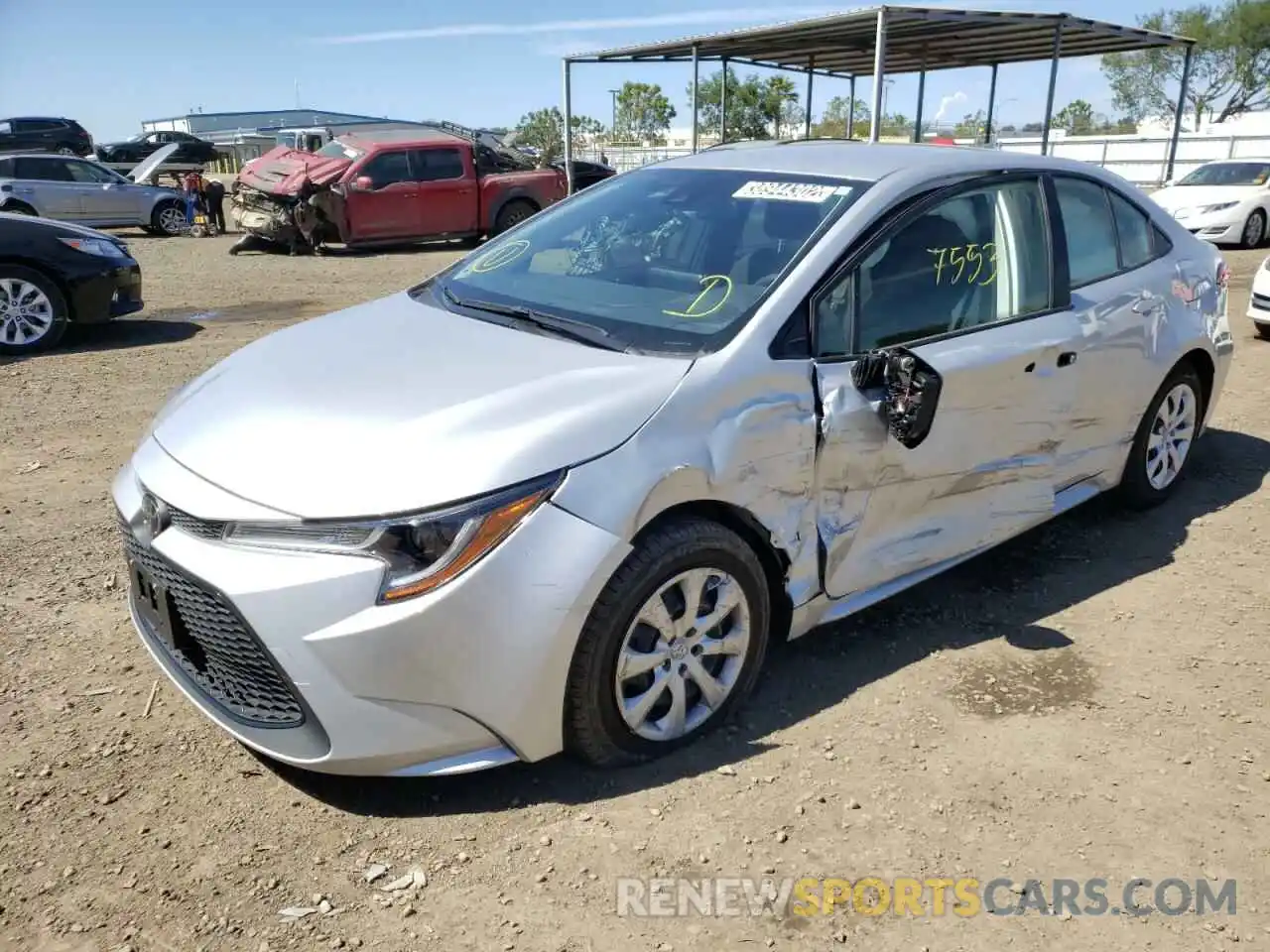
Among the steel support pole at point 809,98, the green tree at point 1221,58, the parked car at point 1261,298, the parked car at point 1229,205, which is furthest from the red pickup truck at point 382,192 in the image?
the green tree at point 1221,58

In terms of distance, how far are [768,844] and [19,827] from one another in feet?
6.34

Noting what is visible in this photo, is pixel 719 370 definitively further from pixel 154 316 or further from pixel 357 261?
pixel 357 261

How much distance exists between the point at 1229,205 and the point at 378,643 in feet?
55.0

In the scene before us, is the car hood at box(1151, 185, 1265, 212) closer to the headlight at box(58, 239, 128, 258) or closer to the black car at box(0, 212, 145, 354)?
the headlight at box(58, 239, 128, 258)

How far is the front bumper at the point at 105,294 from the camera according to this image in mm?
7988

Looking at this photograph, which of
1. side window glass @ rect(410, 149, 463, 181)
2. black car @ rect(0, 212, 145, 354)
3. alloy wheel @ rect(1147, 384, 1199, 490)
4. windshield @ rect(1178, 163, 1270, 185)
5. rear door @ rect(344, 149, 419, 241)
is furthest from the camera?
side window glass @ rect(410, 149, 463, 181)

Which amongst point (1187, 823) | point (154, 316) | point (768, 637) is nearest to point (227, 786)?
point (768, 637)

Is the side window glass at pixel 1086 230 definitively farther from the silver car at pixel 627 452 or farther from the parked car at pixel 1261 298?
the parked car at pixel 1261 298

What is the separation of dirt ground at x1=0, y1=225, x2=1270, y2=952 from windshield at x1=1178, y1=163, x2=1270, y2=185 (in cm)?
1445

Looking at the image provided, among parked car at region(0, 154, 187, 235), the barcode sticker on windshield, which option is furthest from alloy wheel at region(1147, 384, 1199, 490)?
parked car at region(0, 154, 187, 235)

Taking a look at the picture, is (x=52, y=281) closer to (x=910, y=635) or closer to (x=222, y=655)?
(x=222, y=655)

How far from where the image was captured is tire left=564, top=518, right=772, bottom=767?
2.62 m

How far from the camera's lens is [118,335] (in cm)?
886

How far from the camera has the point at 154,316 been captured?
9.93 m
